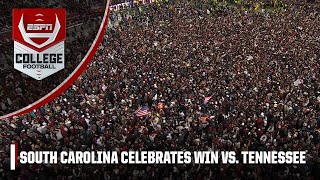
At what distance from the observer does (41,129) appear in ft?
29.0

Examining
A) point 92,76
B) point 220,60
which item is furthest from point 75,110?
point 220,60

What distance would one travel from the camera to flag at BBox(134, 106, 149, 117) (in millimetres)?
9960

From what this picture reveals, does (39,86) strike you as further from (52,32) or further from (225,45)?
(225,45)

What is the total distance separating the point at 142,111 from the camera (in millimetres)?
10227

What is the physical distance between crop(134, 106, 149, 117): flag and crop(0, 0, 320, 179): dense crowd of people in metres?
0.15

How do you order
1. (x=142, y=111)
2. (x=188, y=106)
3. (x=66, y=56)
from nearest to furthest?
(x=66, y=56)
(x=188, y=106)
(x=142, y=111)

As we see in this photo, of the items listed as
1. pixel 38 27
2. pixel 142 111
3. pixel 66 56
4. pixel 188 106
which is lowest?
pixel 142 111

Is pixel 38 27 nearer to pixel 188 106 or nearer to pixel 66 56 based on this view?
pixel 66 56

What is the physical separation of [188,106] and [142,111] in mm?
1368

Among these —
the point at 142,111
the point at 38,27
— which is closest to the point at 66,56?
the point at 38,27

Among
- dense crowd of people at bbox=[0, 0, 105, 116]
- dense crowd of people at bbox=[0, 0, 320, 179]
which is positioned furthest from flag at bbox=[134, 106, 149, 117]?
dense crowd of people at bbox=[0, 0, 105, 116]

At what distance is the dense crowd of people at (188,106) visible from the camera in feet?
25.3

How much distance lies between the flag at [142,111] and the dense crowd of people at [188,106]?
0.15 m

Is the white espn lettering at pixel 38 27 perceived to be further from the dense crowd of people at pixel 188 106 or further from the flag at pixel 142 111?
the flag at pixel 142 111
